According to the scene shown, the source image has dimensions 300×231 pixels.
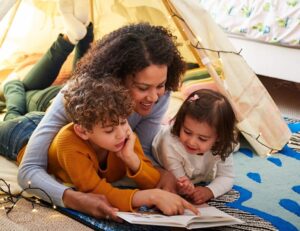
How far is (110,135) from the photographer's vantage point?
1.11 m

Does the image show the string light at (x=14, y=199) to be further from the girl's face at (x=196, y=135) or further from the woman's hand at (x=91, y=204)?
the girl's face at (x=196, y=135)

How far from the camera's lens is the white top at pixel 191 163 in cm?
132

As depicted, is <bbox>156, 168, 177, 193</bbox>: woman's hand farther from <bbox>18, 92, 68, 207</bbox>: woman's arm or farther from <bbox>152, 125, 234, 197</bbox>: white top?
<bbox>18, 92, 68, 207</bbox>: woman's arm

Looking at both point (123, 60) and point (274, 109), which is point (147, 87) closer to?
point (123, 60)

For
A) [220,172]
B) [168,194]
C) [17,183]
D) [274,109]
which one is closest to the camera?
[168,194]

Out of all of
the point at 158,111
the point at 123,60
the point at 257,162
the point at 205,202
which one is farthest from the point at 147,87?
the point at 257,162

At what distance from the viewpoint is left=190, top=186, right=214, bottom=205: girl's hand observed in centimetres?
124

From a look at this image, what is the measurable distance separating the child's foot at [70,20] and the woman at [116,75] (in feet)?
1.45

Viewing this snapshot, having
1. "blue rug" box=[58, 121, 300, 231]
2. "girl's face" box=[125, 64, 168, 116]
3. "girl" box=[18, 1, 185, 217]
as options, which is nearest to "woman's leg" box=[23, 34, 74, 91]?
"girl" box=[18, 1, 185, 217]

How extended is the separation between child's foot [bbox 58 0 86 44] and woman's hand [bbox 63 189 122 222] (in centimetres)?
75

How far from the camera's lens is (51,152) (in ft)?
3.90

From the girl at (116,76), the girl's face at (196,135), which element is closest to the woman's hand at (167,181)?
the girl at (116,76)

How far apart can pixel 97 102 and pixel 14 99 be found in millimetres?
723

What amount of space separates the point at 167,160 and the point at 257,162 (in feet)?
1.55
